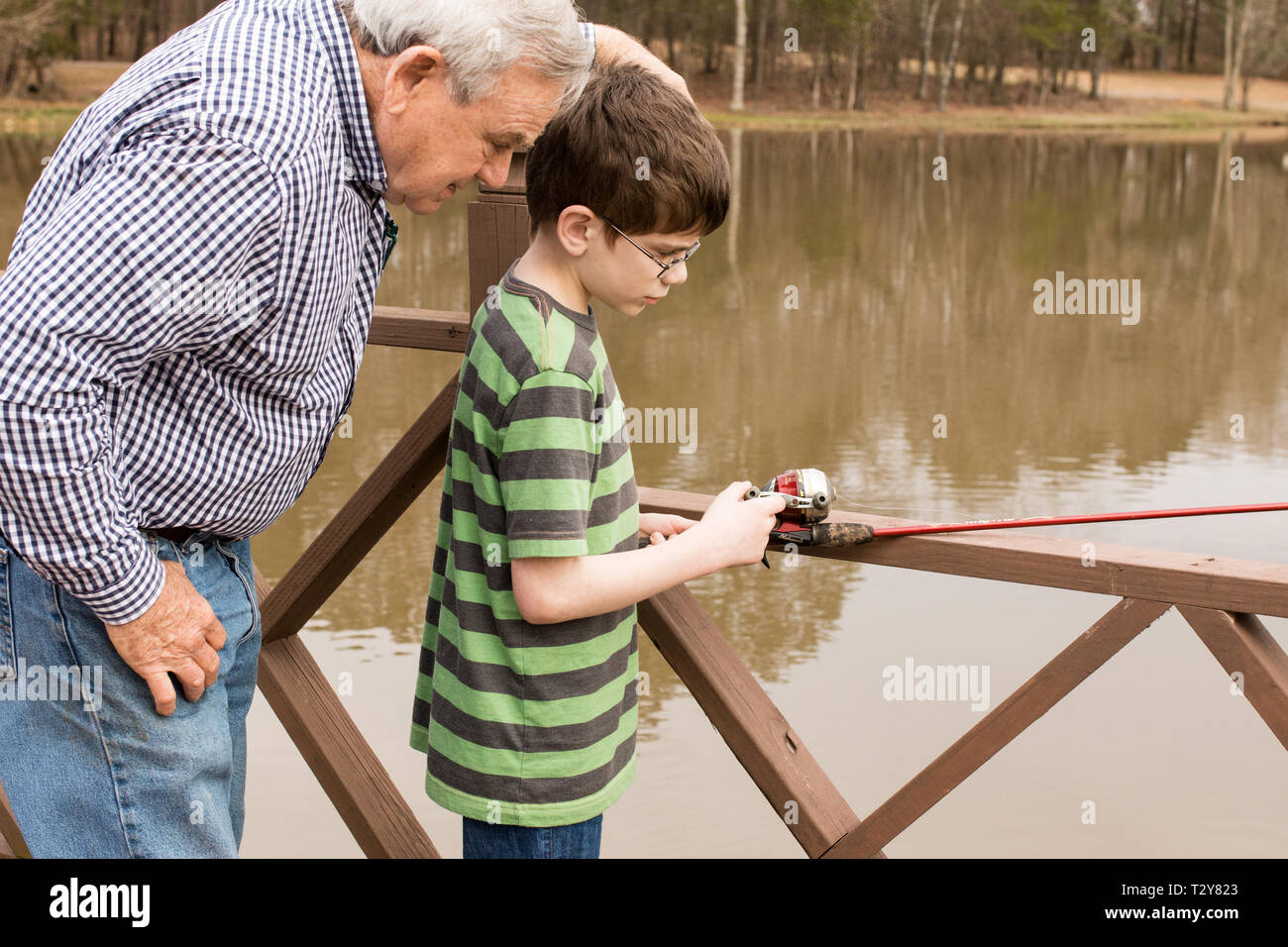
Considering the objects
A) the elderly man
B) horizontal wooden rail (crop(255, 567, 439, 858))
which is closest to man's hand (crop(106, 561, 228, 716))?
the elderly man

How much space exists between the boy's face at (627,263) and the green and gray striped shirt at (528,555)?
0.14 ft

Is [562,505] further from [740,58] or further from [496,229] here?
[740,58]

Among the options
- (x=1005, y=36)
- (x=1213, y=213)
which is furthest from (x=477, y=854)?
(x=1005, y=36)

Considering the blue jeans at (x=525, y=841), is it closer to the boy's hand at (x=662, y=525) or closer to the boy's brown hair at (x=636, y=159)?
the boy's hand at (x=662, y=525)

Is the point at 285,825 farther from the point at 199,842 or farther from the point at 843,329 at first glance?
the point at 843,329

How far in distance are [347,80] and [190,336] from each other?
27 centimetres

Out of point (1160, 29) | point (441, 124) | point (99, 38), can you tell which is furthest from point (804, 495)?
point (1160, 29)

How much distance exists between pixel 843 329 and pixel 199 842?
6.65 meters

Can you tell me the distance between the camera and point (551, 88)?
51.1 inches

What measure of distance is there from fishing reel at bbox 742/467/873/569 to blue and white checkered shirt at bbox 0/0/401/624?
49 centimetres

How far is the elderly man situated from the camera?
1.09 meters

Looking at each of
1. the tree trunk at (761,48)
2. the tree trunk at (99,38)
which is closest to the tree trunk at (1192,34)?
the tree trunk at (761,48)

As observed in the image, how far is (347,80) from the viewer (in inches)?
48.2

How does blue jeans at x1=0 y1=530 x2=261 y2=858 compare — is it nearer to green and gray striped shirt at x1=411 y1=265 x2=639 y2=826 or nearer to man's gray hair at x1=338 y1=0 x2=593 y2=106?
green and gray striped shirt at x1=411 y1=265 x2=639 y2=826
